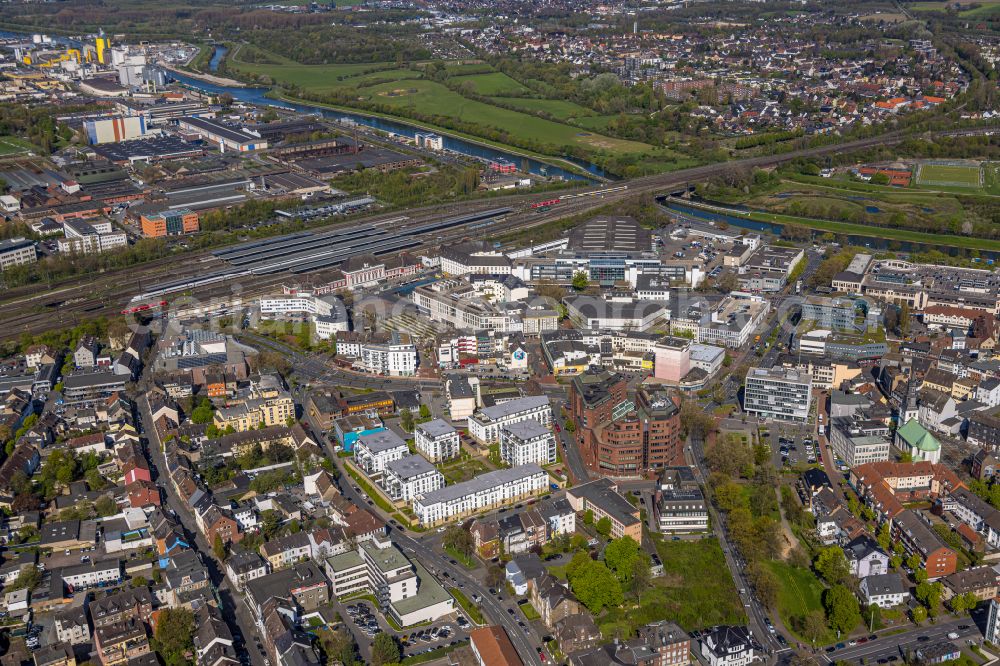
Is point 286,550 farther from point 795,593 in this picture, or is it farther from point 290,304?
point 290,304

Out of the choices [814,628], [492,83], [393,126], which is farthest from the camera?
[492,83]

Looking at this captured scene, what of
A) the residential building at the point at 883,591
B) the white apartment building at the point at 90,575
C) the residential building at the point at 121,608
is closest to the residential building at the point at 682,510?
the residential building at the point at 883,591

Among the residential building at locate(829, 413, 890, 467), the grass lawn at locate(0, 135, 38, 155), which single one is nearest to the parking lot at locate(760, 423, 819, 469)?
the residential building at locate(829, 413, 890, 467)

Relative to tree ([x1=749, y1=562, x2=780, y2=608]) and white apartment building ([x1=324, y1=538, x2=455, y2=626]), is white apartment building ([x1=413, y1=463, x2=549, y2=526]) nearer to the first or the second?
white apartment building ([x1=324, y1=538, x2=455, y2=626])

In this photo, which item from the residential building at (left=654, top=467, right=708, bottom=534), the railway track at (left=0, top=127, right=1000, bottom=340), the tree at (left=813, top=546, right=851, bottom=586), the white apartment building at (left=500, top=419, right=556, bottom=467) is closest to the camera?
the tree at (left=813, top=546, right=851, bottom=586)

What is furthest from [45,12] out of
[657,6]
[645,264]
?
[645,264]

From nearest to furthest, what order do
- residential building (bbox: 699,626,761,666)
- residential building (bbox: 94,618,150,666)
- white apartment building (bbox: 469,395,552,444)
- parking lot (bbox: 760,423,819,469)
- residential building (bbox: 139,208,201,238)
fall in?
residential building (bbox: 699,626,761,666) < residential building (bbox: 94,618,150,666) < parking lot (bbox: 760,423,819,469) < white apartment building (bbox: 469,395,552,444) < residential building (bbox: 139,208,201,238)

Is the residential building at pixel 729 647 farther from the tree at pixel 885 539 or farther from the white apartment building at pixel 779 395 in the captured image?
the white apartment building at pixel 779 395

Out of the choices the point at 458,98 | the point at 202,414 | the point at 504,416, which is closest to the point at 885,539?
the point at 504,416
